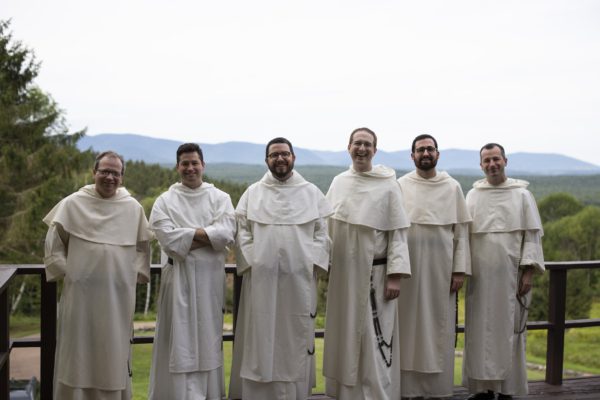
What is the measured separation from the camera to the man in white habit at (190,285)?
14.3 feet

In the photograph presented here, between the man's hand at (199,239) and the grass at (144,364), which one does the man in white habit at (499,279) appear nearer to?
the man's hand at (199,239)

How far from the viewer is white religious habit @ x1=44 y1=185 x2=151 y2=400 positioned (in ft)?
14.3

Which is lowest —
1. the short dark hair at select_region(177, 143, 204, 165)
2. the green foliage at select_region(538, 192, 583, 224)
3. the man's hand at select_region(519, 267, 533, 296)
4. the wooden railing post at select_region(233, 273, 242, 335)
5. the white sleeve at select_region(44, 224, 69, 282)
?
the green foliage at select_region(538, 192, 583, 224)

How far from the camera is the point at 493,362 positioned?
5.02 metres

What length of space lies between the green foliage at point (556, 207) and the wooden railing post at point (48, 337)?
44.3m

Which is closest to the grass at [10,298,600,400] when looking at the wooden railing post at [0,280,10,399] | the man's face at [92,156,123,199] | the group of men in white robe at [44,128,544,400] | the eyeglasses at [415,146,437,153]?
the group of men in white robe at [44,128,544,400]

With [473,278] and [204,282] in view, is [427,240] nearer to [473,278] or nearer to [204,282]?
[473,278]

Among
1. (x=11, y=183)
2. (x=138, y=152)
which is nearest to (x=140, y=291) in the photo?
(x=11, y=183)

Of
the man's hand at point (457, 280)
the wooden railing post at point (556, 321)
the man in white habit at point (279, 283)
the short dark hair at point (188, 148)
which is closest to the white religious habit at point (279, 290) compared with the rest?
the man in white habit at point (279, 283)

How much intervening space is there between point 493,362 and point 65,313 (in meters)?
3.04

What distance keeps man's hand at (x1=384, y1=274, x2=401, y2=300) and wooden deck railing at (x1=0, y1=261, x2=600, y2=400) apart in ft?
2.63

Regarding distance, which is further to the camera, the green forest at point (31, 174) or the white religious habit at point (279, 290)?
the green forest at point (31, 174)

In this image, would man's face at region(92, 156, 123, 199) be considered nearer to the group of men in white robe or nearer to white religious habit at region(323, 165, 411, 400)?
the group of men in white robe

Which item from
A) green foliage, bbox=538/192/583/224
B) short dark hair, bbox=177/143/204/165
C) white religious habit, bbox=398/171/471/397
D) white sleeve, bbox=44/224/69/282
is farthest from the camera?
green foliage, bbox=538/192/583/224
